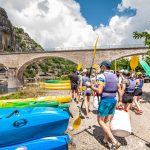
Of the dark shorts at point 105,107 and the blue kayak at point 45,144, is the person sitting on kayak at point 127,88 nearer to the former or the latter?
the dark shorts at point 105,107

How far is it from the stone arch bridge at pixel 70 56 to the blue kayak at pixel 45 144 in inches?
1482

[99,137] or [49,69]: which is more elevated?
[49,69]

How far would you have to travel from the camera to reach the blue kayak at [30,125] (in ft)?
17.6

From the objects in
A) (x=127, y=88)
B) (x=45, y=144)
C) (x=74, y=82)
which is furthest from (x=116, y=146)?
(x=74, y=82)

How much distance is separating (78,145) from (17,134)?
1606 millimetres

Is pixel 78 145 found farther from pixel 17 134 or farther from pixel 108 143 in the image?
pixel 17 134

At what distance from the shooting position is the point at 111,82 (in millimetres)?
5605

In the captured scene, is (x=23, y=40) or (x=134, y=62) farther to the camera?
(x=23, y=40)

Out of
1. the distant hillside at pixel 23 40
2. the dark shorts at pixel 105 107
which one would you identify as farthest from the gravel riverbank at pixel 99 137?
the distant hillside at pixel 23 40

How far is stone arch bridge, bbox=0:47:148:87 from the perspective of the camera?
1740 inches

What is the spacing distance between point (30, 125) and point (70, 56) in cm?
4265

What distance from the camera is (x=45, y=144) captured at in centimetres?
546

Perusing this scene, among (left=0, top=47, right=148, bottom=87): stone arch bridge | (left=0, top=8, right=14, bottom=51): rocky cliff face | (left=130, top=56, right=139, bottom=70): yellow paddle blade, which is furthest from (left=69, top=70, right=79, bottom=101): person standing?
(left=0, top=8, right=14, bottom=51): rocky cliff face

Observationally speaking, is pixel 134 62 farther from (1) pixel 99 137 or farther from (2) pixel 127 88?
(1) pixel 99 137
